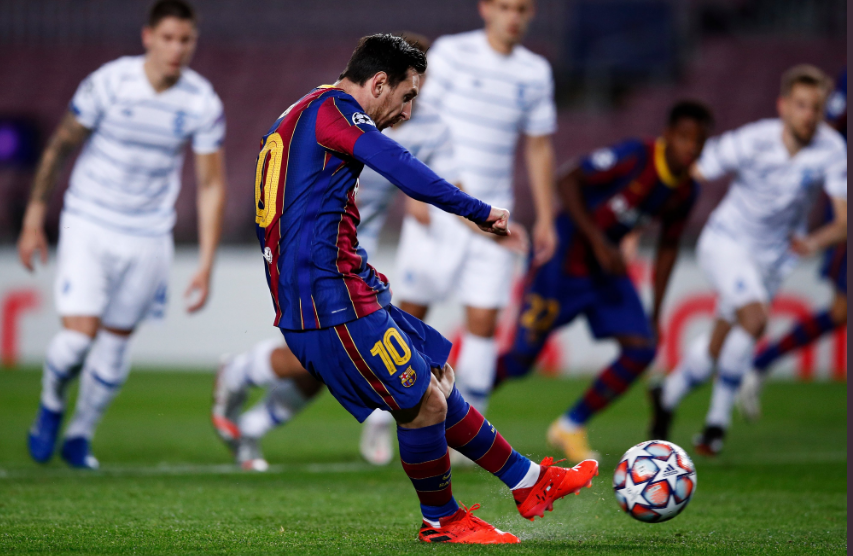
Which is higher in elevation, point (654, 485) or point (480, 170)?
point (480, 170)

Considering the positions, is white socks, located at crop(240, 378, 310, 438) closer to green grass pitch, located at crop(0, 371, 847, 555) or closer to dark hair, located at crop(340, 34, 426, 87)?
green grass pitch, located at crop(0, 371, 847, 555)

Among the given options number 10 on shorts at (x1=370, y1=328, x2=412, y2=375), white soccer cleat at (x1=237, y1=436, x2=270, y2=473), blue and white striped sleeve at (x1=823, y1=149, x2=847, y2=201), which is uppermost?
blue and white striped sleeve at (x1=823, y1=149, x2=847, y2=201)

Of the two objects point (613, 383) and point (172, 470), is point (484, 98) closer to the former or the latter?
point (613, 383)

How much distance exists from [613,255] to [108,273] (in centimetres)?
276

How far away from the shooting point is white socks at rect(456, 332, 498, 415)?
593 centimetres

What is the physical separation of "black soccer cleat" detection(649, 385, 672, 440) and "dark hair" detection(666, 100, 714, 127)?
5.72 feet

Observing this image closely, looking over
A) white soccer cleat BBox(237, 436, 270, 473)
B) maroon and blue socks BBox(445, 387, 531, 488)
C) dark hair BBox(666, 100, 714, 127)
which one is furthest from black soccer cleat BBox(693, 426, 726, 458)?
maroon and blue socks BBox(445, 387, 531, 488)

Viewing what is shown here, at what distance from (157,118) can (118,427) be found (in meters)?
3.05

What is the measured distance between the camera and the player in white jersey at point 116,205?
5207 mm

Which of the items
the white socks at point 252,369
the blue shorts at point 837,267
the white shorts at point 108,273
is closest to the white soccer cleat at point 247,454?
the white socks at point 252,369

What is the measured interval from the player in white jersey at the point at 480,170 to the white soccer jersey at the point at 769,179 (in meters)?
1.42

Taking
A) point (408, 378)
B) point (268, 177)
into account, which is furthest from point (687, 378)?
point (268, 177)

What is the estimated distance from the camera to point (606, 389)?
243 inches

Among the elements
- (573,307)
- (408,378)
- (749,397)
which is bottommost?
(749,397)
